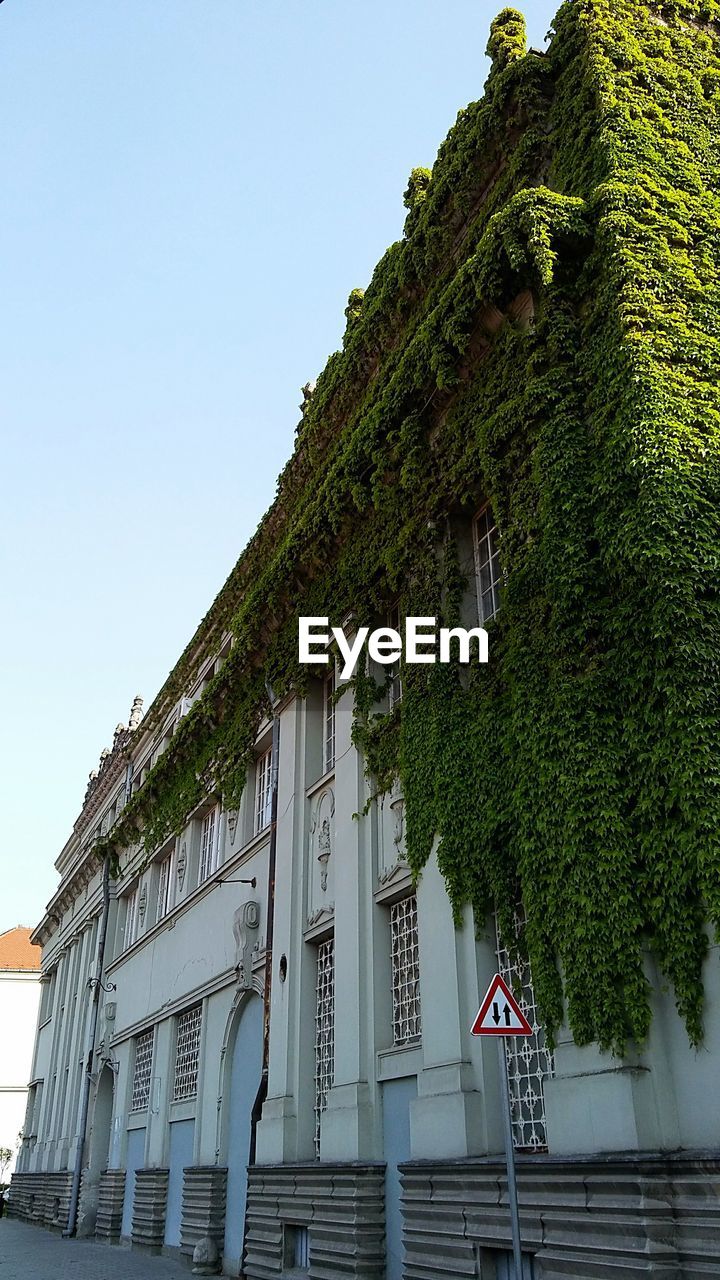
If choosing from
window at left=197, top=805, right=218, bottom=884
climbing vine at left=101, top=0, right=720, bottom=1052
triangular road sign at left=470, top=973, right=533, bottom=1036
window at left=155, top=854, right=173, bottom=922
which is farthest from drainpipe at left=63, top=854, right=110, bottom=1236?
triangular road sign at left=470, top=973, right=533, bottom=1036

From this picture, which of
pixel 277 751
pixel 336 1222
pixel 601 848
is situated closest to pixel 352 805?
pixel 277 751

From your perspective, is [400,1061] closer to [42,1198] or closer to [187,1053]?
[187,1053]

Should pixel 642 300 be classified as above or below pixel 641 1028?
above

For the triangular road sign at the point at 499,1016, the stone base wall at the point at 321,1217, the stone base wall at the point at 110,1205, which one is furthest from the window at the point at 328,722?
the stone base wall at the point at 110,1205

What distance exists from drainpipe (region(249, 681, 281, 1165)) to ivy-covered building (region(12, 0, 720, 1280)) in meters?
0.11

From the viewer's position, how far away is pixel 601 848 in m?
8.44

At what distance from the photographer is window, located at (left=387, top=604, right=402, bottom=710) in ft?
45.8

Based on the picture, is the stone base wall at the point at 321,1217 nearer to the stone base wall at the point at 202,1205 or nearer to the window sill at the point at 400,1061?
the window sill at the point at 400,1061

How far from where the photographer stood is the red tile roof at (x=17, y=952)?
6531cm

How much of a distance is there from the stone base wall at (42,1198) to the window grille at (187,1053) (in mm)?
10847

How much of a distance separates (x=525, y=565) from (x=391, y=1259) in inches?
306

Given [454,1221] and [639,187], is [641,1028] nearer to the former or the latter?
[454,1221]

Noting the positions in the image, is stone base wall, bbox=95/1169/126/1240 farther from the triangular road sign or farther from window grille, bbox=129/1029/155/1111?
the triangular road sign

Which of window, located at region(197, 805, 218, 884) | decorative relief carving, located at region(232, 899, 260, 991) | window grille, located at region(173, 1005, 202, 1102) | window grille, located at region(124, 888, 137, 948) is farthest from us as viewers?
window grille, located at region(124, 888, 137, 948)
